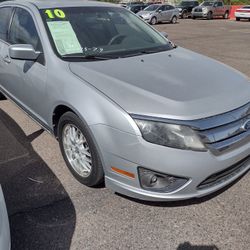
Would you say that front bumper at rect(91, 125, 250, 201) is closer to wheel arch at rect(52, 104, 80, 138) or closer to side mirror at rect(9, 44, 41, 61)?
wheel arch at rect(52, 104, 80, 138)

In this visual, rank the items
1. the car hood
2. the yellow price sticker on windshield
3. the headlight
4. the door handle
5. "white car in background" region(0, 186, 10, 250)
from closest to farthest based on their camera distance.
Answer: "white car in background" region(0, 186, 10, 250) < the headlight < the car hood < the yellow price sticker on windshield < the door handle

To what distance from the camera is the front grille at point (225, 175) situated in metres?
2.71

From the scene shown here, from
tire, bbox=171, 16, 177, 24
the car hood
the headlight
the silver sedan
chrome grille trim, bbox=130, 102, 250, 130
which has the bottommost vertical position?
tire, bbox=171, 16, 177, 24

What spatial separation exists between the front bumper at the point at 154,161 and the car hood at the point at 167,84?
0.25 meters

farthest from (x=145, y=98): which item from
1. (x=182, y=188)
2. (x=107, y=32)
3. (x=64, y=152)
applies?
(x=107, y=32)

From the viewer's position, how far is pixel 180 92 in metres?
2.79

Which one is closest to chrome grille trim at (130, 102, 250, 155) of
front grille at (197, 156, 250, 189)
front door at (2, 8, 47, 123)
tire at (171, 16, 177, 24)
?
front grille at (197, 156, 250, 189)

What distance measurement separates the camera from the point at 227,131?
264 cm

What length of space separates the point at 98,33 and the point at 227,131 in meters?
1.91

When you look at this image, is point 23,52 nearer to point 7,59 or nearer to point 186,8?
point 7,59

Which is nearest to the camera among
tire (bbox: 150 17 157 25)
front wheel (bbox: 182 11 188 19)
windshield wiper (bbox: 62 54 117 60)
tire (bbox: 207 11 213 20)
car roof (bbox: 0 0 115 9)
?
windshield wiper (bbox: 62 54 117 60)

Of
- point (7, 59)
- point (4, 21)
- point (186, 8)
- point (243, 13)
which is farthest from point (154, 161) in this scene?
point (186, 8)

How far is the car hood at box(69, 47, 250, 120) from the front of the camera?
8.57 feet

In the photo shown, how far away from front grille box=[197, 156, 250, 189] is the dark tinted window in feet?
7.17
